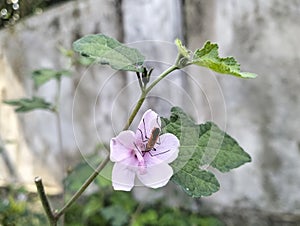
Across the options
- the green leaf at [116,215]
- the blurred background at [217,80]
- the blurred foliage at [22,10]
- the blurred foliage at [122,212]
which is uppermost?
the blurred foliage at [22,10]

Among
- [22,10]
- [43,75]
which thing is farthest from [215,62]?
[22,10]

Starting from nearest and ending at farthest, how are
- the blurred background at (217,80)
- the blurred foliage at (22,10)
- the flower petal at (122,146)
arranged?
the flower petal at (122,146)
the blurred background at (217,80)
the blurred foliage at (22,10)

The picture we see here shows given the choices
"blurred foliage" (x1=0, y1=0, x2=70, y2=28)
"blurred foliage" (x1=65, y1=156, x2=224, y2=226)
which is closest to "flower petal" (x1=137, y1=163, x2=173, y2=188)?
"blurred foliage" (x1=65, y1=156, x2=224, y2=226)

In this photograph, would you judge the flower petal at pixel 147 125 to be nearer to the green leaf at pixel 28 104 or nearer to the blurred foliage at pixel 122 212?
the green leaf at pixel 28 104

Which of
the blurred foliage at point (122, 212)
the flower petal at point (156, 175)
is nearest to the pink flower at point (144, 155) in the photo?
the flower petal at point (156, 175)

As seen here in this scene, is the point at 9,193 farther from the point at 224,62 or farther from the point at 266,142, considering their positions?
the point at 224,62

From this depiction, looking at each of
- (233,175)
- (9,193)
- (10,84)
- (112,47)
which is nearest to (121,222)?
(233,175)

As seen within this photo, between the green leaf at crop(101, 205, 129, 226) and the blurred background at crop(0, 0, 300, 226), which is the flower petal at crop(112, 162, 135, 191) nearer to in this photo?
the blurred background at crop(0, 0, 300, 226)

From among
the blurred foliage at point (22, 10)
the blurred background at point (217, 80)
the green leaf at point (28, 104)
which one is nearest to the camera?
the green leaf at point (28, 104)
